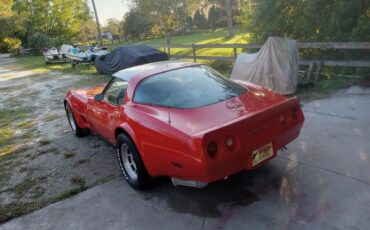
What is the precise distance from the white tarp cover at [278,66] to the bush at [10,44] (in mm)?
45054

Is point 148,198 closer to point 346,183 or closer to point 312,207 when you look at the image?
point 312,207

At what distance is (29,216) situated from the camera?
13.0ft

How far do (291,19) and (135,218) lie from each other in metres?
9.35

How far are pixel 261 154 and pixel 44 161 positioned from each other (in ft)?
12.3

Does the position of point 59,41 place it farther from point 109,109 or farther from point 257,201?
point 257,201

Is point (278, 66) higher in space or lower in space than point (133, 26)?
lower

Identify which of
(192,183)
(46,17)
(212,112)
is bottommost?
(192,183)

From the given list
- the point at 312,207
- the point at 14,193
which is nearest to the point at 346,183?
the point at 312,207

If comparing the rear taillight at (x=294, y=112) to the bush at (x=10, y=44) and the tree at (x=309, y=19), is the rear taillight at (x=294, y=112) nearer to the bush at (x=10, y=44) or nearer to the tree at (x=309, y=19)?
the tree at (x=309, y=19)

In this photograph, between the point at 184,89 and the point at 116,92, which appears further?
the point at 116,92

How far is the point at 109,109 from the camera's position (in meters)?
4.69

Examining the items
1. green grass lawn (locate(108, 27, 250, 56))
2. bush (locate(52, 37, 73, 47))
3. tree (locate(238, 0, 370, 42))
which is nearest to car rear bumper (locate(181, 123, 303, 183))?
tree (locate(238, 0, 370, 42))

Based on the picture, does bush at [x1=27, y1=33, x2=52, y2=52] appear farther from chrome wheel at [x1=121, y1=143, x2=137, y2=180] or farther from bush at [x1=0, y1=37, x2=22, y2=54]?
chrome wheel at [x1=121, y1=143, x2=137, y2=180]

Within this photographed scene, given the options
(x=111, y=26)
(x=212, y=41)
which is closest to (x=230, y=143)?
(x=212, y=41)
